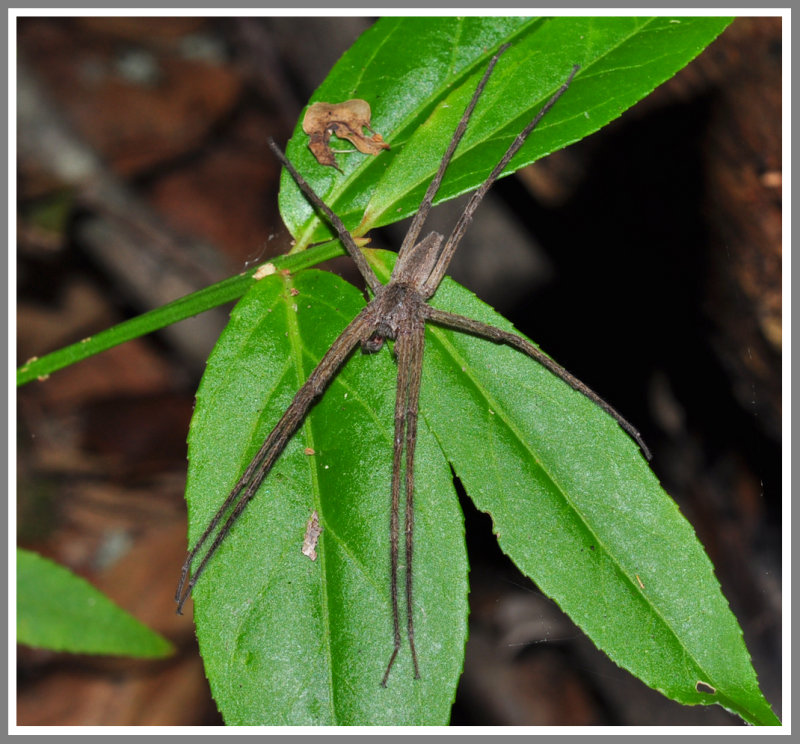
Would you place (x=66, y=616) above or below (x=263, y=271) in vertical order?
below

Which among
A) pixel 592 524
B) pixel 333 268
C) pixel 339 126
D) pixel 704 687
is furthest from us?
pixel 333 268

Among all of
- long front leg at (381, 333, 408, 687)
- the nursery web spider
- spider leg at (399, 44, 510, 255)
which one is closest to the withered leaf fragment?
the nursery web spider

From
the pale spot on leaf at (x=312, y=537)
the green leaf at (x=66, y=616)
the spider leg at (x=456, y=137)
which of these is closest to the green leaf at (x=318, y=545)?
the pale spot on leaf at (x=312, y=537)

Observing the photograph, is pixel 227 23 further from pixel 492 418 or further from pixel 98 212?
pixel 492 418

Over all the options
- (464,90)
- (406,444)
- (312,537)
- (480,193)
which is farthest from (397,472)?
(464,90)

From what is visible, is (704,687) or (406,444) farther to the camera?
(406,444)

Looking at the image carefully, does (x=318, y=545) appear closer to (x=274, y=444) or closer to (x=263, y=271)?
(x=274, y=444)

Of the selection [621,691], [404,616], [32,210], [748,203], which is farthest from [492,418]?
[32,210]
